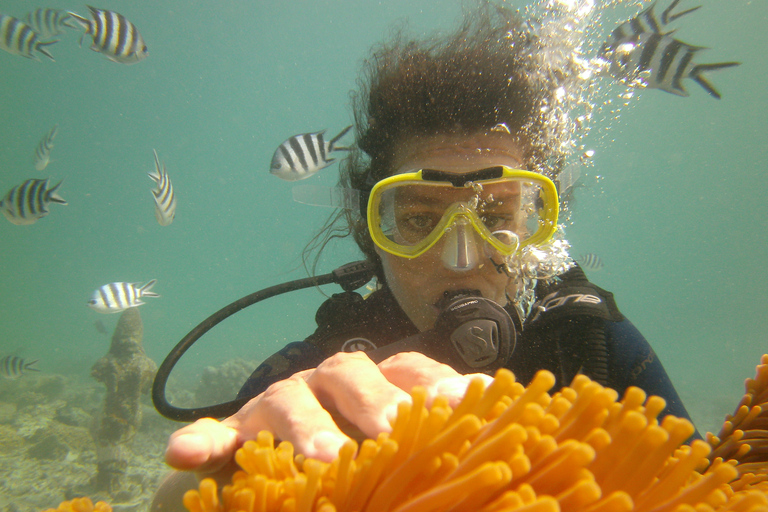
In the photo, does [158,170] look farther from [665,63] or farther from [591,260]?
[591,260]

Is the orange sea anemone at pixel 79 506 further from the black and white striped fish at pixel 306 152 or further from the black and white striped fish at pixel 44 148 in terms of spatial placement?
the black and white striped fish at pixel 44 148

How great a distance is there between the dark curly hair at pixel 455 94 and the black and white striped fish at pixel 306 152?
1058mm

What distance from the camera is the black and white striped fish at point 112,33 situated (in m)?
4.69

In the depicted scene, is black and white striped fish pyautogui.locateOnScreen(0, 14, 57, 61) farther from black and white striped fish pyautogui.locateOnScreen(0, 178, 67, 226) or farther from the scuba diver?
the scuba diver

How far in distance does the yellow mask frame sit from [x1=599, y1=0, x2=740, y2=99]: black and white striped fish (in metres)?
1.94

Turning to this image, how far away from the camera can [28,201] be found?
5.08 meters

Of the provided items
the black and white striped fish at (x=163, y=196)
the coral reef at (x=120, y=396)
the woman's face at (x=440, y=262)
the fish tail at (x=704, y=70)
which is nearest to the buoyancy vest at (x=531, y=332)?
the woman's face at (x=440, y=262)

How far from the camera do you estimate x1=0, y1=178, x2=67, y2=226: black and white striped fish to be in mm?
4996

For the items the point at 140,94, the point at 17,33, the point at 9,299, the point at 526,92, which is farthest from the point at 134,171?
the point at 526,92

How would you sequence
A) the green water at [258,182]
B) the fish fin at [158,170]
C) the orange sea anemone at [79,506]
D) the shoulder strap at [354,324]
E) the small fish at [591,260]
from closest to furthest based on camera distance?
the orange sea anemone at [79,506] < the shoulder strap at [354,324] < the fish fin at [158,170] < the small fish at [591,260] < the green water at [258,182]

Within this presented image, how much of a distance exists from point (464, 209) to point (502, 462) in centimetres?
201

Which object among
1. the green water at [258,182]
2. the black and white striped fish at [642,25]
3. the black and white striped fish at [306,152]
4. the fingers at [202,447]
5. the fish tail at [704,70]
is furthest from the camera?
the green water at [258,182]

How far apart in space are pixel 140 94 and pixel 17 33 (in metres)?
57.2

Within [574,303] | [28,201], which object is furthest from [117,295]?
[574,303]
